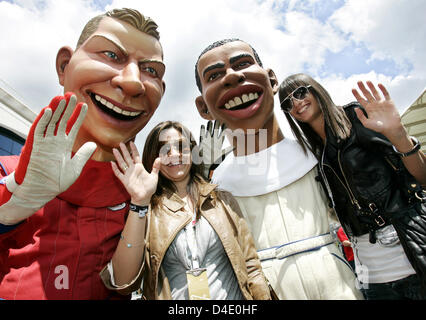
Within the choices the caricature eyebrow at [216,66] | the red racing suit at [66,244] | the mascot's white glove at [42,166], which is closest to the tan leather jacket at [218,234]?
the red racing suit at [66,244]

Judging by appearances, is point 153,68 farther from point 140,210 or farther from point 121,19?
point 140,210

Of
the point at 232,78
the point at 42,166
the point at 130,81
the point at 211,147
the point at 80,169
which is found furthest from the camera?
the point at 211,147

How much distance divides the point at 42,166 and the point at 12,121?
13.4m

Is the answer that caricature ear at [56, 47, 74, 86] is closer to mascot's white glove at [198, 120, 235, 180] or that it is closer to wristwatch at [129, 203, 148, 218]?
wristwatch at [129, 203, 148, 218]

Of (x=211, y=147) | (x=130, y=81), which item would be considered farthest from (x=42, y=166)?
(x=211, y=147)

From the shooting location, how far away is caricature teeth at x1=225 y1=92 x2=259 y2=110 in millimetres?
2287

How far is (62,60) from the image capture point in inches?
82.4

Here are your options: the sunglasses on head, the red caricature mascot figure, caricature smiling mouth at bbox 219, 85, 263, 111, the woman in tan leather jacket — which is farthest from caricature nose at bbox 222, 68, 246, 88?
the woman in tan leather jacket

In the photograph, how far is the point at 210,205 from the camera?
193 cm

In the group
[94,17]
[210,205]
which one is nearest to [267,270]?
[210,205]

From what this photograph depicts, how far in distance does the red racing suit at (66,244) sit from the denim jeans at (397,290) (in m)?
1.73

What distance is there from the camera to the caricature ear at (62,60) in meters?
2.07
